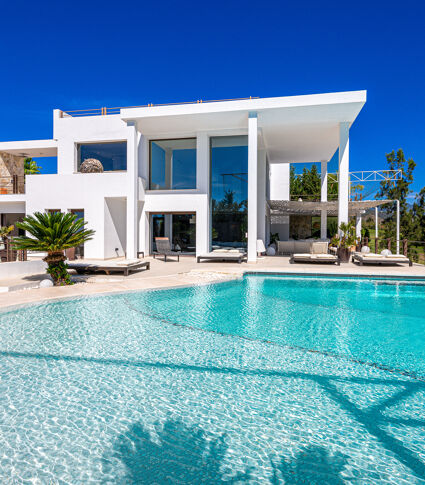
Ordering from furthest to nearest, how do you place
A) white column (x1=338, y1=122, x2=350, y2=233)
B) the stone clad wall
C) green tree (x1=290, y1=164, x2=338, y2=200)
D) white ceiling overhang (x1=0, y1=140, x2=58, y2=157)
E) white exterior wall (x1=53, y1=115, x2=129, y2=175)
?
green tree (x1=290, y1=164, x2=338, y2=200)
the stone clad wall
white ceiling overhang (x1=0, y1=140, x2=58, y2=157)
white exterior wall (x1=53, y1=115, x2=129, y2=175)
white column (x1=338, y1=122, x2=350, y2=233)

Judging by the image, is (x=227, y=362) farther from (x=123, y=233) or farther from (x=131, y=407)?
(x=123, y=233)

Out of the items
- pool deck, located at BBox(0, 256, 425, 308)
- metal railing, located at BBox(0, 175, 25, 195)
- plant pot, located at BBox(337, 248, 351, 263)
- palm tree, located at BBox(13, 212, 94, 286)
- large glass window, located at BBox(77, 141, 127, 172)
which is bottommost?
pool deck, located at BBox(0, 256, 425, 308)

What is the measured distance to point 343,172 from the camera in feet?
48.6

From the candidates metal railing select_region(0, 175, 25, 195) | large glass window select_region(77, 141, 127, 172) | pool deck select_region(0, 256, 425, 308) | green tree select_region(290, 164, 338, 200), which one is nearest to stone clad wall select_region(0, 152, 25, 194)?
metal railing select_region(0, 175, 25, 195)

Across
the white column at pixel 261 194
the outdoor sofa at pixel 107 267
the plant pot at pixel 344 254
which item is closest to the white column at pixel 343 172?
the plant pot at pixel 344 254

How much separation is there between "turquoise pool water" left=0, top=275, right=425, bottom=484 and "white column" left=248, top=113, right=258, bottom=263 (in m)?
7.46

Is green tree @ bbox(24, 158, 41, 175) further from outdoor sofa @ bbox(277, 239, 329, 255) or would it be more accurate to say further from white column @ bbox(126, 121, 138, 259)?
outdoor sofa @ bbox(277, 239, 329, 255)

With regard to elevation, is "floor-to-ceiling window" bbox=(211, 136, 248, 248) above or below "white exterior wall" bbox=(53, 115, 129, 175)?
below

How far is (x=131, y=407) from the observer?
345 cm

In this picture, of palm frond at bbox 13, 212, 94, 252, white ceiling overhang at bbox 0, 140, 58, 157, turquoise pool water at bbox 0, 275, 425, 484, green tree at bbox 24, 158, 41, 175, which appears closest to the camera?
turquoise pool water at bbox 0, 275, 425, 484

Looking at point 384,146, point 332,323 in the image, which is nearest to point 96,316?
point 332,323

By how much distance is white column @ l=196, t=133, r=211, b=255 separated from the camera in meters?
16.5

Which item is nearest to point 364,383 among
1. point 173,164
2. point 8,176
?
point 173,164

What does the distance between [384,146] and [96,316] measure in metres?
39.6
